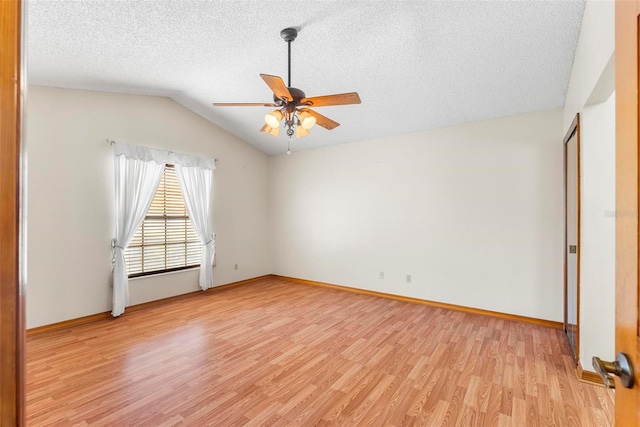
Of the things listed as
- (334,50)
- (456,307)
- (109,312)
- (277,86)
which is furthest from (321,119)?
(109,312)

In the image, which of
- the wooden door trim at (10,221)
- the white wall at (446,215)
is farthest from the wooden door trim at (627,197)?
the white wall at (446,215)

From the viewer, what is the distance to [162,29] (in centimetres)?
269

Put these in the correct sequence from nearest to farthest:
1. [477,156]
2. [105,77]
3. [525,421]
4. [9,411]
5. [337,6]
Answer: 1. [9,411]
2. [525,421]
3. [337,6]
4. [105,77]
5. [477,156]

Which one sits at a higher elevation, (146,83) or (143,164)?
(146,83)

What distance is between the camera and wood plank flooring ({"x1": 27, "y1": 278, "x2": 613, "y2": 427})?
1972 millimetres

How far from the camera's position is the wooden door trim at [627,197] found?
673mm

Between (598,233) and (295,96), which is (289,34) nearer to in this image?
(295,96)

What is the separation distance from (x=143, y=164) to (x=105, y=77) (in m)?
1.15

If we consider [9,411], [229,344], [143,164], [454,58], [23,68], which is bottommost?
[229,344]

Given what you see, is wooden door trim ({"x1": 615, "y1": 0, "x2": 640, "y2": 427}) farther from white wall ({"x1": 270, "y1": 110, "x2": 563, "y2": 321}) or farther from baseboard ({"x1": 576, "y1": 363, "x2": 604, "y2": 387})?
white wall ({"x1": 270, "y1": 110, "x2": 563, "y2": 321})

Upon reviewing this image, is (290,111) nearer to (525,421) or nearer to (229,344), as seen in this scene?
(229,344)

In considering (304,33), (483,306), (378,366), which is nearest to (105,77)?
(304,33)

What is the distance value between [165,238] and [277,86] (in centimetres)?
334

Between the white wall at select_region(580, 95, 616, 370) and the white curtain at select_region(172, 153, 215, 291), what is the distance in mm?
4783
